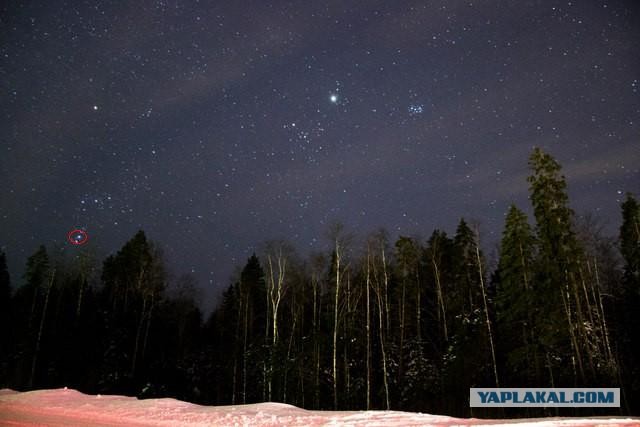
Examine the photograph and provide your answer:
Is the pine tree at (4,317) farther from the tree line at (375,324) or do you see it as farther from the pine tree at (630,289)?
the pine tree at (630,289)

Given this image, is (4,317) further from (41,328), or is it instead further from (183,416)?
(183,416)

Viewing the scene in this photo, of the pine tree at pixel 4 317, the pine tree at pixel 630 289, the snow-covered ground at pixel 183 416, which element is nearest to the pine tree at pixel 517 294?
the pine tree at pixel 630 289

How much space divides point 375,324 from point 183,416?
21.5 metres

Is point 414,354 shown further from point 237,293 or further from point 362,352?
point 237,293

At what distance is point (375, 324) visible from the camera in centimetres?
3098

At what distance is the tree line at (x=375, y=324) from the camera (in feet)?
74.6

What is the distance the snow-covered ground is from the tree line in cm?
1125

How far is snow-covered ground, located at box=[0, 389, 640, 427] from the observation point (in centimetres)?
961

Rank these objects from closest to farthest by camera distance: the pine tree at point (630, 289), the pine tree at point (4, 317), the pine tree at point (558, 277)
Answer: the pine tree at point (558, 277)
the pine tree at point (630, 289)
the pine tree at point (4, 317)

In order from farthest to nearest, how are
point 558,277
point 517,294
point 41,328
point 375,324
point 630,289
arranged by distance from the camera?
1. point 41,328
2. point 375,324
3. point 630,289
4. point 517,294
5. point 558,277

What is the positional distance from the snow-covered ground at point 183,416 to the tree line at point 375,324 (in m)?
11.2

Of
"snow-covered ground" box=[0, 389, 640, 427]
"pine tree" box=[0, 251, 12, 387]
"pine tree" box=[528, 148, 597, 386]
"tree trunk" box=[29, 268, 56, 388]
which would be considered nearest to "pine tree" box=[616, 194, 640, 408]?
"pine tree" box=[528, 148, 597, 386]

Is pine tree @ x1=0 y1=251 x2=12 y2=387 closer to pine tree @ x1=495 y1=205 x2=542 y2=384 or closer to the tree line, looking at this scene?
the tree line

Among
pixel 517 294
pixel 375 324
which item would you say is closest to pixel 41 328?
pixel 375 324
